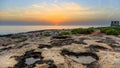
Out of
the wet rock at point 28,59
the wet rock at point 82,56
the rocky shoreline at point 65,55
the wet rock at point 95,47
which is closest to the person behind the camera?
the rocky shoreline at point 65,55

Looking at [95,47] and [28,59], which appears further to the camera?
[95,47]

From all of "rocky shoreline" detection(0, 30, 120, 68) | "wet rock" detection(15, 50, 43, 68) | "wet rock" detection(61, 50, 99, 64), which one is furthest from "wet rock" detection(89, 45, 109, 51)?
"wet rock" detection(15, 50, 43, 68)

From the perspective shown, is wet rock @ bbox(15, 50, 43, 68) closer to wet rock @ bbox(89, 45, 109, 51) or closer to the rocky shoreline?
the rocky shoreline

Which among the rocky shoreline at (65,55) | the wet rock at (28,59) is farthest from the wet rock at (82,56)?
the wet rock at (28,59)

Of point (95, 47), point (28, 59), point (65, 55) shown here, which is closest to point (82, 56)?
point (65, 55)

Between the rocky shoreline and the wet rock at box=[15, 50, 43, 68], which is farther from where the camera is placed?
the wet rock at box=[15, 50, 43, 68]

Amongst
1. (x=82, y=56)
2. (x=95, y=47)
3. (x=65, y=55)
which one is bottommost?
(x=82, y=56)

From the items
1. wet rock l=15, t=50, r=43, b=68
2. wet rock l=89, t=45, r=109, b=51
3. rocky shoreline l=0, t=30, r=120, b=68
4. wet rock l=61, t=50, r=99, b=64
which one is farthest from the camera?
wet rock l=89, t=45, r=109, b=51

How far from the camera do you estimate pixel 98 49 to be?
857 inches

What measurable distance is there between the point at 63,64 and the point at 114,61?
11.9 feet

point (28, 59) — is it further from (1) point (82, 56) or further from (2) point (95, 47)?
(2) point (95, 47)

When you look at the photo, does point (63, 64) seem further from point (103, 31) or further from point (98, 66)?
point (103, 31)

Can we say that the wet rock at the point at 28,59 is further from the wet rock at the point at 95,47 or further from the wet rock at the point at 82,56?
the wet rock at the point at 95,47

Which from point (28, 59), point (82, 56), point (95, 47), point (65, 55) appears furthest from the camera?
point (95, 47)
